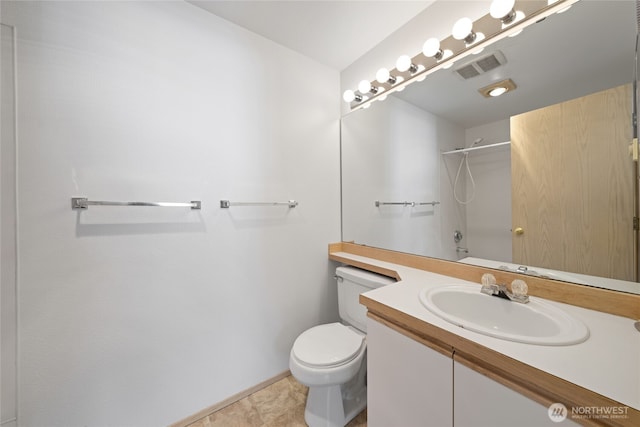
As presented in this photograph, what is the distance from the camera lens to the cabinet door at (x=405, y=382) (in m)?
0.72

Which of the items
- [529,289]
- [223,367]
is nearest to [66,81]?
[223,367]

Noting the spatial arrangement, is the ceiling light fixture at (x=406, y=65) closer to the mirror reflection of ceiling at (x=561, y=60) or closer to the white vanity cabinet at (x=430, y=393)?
the mirror reflection of ceiling at (x=561, y=60)

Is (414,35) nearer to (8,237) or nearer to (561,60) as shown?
(561,60)

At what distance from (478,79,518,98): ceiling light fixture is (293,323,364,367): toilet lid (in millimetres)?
1468

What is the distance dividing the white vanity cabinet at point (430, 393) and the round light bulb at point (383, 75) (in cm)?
150

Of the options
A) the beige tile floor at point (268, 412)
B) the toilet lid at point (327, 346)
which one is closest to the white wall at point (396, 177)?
the toilet lid at point (327, 346)

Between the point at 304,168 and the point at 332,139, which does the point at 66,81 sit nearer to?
the point at 304,168

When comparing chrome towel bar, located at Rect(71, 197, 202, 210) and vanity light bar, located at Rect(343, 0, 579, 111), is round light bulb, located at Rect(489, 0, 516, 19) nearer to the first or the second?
vanity light bar, located at Rect(343, 0, 579, 111)

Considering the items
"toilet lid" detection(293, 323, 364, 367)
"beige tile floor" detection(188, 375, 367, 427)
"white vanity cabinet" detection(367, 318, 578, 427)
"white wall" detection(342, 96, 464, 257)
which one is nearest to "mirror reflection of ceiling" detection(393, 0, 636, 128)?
"white wall" detection(342, 96, 464, 257)

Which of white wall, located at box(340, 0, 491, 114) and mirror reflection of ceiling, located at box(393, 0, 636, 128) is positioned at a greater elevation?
white wall, located at box(340, 0, 491, 114)

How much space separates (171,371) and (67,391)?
391mm

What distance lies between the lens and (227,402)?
1383mm

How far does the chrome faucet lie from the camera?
0.90 m

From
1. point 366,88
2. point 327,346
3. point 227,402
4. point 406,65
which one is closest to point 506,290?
point 327,346
